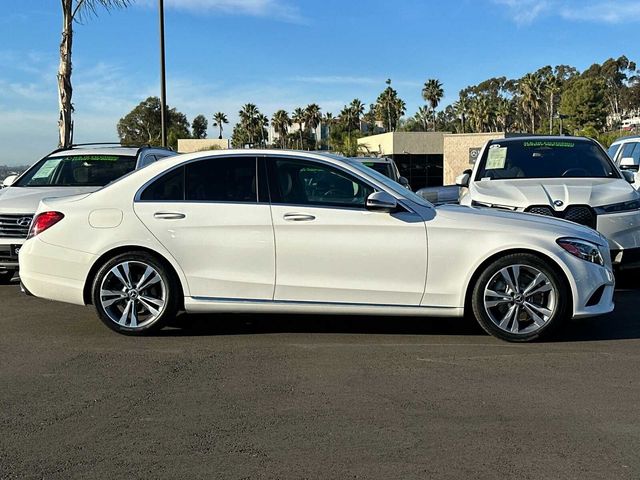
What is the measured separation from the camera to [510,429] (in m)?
4.02

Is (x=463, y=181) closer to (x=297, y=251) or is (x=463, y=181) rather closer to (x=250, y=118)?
(x=297, y=251)

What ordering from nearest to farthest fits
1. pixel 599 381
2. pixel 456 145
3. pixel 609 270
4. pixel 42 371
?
pixel 599 381 < pixel 42 371 < pixel 609 270 < pixel 456 145

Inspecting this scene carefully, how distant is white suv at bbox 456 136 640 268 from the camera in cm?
764

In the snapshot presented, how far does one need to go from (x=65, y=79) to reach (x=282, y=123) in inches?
3038

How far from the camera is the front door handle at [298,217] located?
5.88 meters

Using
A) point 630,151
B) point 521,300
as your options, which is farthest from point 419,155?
point 521,300

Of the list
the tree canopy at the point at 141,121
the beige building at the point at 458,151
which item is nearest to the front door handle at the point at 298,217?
the beige building at the point at 458,151

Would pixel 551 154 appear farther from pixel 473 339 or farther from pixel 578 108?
pixel 578 108

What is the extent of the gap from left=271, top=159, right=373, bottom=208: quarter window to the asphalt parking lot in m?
1.23

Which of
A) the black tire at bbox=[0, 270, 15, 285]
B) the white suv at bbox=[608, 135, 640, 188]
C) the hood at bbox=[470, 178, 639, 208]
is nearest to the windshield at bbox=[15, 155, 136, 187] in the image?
the black tire at bbox=[0, 270, 15, 285]

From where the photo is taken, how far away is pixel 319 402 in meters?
4.49

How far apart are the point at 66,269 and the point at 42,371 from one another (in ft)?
3.93

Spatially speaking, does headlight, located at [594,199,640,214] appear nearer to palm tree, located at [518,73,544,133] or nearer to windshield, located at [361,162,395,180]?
windshield, located at [361,162,395,180]

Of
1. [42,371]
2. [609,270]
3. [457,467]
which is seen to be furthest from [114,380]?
[609,270]
